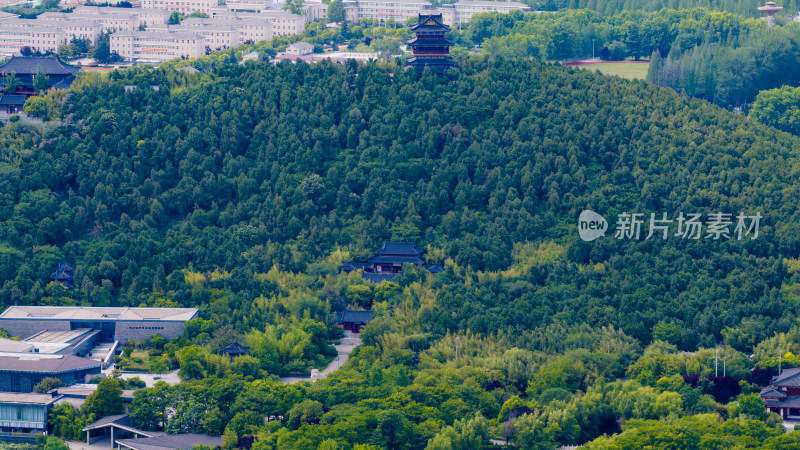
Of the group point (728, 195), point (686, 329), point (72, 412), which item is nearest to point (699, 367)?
point (686, 329)

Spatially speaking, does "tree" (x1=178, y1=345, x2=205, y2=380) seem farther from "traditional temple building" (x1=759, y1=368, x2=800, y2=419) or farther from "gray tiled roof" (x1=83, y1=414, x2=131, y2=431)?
"traditional temple building" (x1=759, y1=368, x2=800, y2=419)

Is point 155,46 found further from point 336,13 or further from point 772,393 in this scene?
point 772,393

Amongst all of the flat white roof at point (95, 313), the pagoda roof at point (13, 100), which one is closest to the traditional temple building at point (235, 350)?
the flat white roof at point (95, 313)

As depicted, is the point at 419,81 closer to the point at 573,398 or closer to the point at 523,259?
the point at 523,259

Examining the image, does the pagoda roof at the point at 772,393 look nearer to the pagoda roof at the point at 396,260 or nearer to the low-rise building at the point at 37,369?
the pagoda roof at the point at 396,260

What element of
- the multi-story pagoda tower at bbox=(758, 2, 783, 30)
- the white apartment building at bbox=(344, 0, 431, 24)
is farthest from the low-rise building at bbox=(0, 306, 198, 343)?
the multi-story pagoda tower at bbox=(758, 2, 783, 30)

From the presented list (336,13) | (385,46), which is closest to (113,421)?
(385,46)
